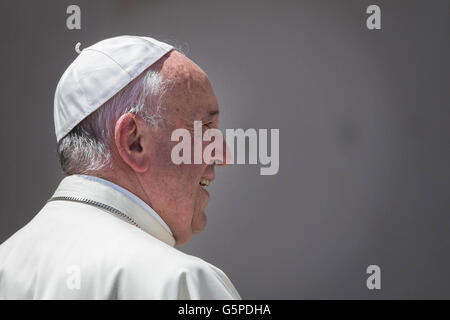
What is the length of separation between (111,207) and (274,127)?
5.67ft

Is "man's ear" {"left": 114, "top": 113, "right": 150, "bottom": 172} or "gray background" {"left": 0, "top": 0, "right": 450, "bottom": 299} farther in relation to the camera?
"gray background" {"left": 0, "top": 0, "right": 450, "bottom": 299}

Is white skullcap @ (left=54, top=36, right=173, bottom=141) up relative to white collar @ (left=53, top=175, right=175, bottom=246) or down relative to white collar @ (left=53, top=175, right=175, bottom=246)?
up

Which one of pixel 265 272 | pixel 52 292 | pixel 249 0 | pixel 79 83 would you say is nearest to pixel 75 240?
pixel 52 292

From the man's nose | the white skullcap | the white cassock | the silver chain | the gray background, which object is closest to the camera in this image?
the white cassock

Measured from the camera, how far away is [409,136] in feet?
10.3

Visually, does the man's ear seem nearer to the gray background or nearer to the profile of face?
the profile of face

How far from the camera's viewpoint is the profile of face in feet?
4.91

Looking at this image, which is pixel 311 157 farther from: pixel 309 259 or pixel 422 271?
pixel 422 271

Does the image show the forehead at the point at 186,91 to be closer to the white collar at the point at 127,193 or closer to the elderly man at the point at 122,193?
the elderly man at the point at 122,193

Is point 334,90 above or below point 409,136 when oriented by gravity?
above

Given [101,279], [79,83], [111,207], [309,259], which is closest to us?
[101,279]

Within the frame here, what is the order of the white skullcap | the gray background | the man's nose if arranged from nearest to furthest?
the white skullcap → the man's nose → the gray background

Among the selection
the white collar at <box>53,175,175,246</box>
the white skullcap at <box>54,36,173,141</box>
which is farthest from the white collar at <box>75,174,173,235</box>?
the white skullcap at <box>54,36,173,141</box>

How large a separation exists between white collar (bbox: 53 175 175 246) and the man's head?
3 cm
